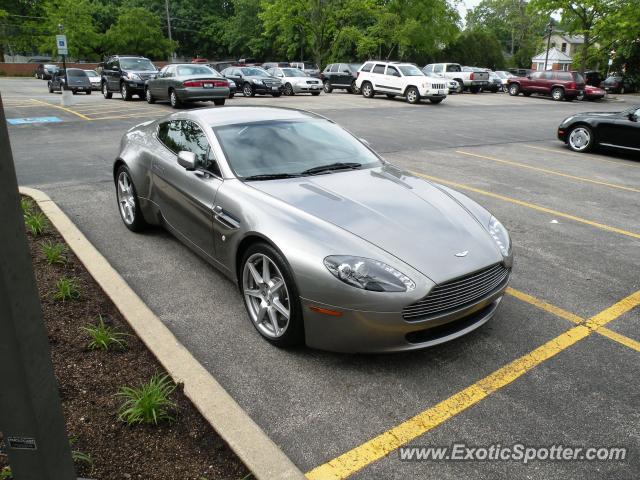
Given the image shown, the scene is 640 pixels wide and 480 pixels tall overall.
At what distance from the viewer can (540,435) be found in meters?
2.86

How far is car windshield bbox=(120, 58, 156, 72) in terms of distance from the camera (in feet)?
73.5

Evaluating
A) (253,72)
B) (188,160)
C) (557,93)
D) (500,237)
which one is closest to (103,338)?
(188,160)

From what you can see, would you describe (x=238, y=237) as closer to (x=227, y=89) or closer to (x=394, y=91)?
(x=227, y=89)

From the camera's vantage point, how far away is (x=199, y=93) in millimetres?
18641

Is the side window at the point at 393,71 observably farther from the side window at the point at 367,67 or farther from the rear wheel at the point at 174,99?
the rear wheel at the point at 174,99

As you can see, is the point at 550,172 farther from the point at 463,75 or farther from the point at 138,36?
the point at 138,36

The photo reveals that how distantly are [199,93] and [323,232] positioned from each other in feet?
54.4

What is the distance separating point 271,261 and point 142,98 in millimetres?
21042

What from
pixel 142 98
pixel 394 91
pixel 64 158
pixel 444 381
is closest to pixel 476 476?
pixel 444 381

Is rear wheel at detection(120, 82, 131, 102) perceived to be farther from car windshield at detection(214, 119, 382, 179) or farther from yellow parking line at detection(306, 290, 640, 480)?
yellow parking line at detection(306, 290, 640, 480)

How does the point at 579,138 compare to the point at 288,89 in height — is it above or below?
below

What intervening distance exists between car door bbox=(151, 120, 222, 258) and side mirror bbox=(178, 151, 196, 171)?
0.32 feet

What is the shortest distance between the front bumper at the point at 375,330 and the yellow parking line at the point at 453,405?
14.4 inches

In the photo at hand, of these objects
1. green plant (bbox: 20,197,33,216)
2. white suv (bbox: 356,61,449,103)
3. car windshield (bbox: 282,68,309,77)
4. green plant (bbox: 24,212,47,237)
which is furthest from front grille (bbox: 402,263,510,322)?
car windshield (bbox: 282,68,309,77)
